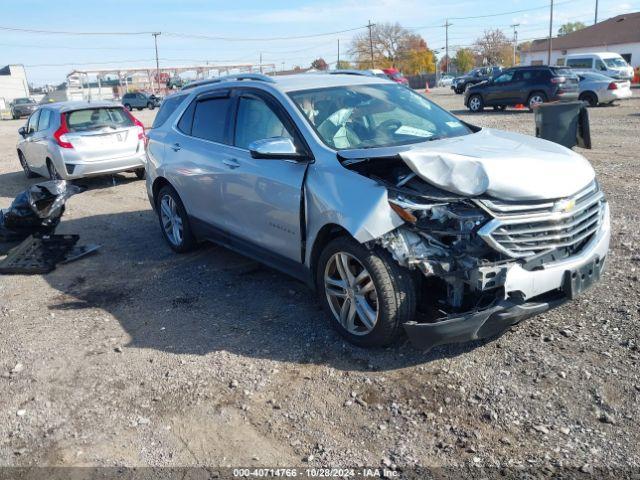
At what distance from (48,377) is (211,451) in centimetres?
163

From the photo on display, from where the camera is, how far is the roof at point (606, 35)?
56.2 meters

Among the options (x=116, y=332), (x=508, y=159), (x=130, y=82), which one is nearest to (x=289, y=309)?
(x=116, y=332)

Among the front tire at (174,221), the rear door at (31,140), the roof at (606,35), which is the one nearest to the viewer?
the front tire at (174,221)

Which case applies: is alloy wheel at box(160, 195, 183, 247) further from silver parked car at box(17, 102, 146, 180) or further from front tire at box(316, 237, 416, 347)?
silver parked car at box(17, 102, 146, 180)

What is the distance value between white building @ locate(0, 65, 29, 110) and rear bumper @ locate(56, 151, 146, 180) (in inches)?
3573

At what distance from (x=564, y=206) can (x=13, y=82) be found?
340ft

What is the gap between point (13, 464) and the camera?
3213mm

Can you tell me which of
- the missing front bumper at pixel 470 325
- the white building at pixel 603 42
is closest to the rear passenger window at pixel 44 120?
the missing front bumper at pixel 470 325

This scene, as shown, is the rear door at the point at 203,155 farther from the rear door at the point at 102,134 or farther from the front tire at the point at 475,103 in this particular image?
the front tire at the point at 475,103

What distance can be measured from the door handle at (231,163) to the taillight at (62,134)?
6843 mm

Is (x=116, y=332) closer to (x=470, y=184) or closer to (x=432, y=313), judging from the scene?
(x=432, y=313)

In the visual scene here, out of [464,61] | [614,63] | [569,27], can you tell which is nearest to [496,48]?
[464,61]

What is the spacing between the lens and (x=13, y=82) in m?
91.4

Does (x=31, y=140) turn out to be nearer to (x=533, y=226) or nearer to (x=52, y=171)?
(x=52, y=171)
